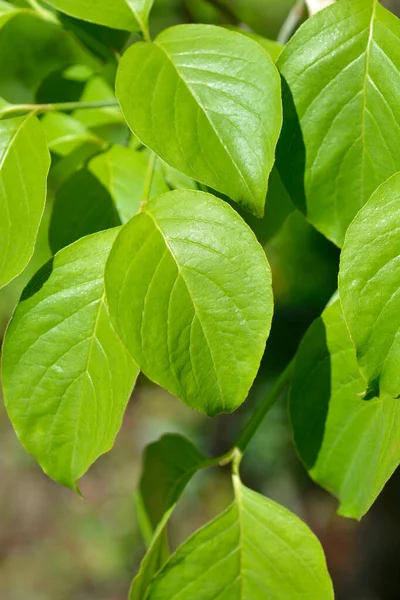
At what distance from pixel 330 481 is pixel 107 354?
24 centimetres

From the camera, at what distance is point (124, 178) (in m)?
0.73

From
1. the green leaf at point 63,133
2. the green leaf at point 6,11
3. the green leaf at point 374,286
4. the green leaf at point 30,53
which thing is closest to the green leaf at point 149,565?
the green leaf at point 374,286

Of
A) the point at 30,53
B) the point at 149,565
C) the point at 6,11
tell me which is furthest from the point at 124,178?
the point at 30,53

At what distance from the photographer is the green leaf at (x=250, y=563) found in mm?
647

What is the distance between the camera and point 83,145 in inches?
31.0

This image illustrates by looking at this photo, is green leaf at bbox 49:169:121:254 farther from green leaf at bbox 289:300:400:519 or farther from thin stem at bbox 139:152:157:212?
green leaf at bbox 289:300:400:519

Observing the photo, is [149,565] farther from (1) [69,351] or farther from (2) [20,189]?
(2) [20,189]

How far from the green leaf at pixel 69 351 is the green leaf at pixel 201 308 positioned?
6 centimetres

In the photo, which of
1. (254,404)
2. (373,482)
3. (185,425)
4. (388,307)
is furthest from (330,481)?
(185,425)

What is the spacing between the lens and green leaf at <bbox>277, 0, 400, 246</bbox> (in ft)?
1.88

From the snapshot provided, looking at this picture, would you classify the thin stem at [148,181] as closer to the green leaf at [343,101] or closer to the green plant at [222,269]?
the green plant at [222,269]

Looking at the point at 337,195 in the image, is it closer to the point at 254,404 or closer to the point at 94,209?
the point at 94,209

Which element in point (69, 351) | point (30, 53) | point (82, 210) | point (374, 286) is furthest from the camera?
point (30, 53)

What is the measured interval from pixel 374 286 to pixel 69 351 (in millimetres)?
249
